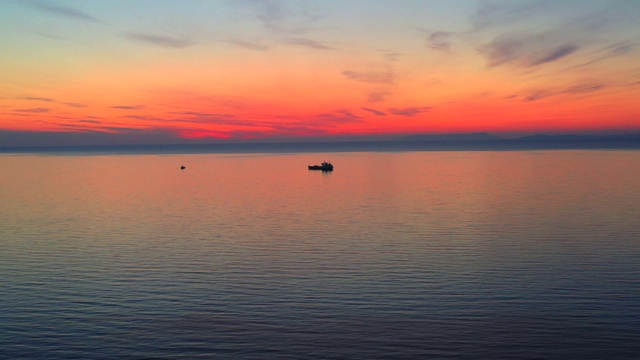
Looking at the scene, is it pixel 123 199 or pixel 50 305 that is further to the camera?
pixel 123 199

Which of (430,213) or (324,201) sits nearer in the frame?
(430,213)

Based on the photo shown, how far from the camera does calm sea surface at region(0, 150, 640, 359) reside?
3089cm

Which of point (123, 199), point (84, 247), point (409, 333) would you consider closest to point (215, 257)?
point (84, 247)

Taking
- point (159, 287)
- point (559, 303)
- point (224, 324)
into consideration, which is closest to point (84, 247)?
point (159, 287)

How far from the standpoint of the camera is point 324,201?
9919 cm

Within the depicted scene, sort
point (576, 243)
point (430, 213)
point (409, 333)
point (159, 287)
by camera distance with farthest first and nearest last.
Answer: point (430, 213) < point (576, 243) < point (159, 287) < point (409, 333)

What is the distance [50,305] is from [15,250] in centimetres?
2196

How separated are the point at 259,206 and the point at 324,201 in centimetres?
1349

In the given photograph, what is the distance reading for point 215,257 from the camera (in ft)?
171

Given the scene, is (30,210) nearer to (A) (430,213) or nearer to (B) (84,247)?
(B) (84,247)

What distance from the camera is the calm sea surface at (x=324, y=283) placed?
30891 millimetres

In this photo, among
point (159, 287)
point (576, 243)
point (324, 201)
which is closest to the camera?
point (159, 287)

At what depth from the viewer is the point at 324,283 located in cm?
4222

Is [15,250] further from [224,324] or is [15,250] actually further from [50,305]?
[224,324]
